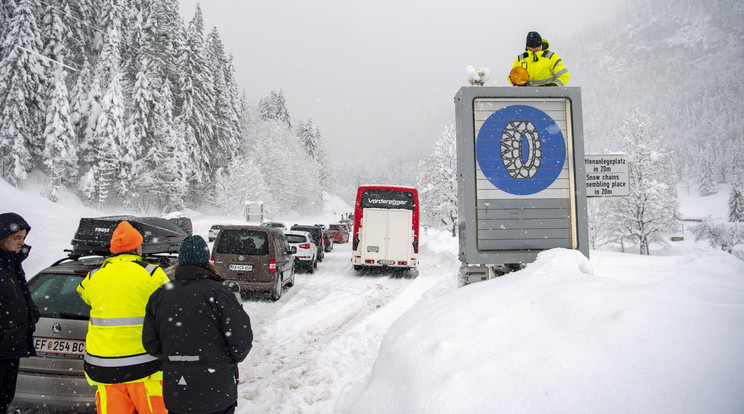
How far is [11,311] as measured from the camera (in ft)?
11.4

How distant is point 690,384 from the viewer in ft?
6.44

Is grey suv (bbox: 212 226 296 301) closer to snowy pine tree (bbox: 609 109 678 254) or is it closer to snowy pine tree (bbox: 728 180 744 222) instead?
snowy pine tree (bbox: 609 109 678 254)

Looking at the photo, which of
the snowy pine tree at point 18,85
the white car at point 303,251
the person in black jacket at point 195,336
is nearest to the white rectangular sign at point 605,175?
the person in black jacket at point 195,336

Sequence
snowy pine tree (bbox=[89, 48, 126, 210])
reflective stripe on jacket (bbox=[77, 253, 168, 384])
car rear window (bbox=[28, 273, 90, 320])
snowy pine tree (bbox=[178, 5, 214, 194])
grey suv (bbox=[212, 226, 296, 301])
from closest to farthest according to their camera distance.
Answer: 1. reflective stripe on jacket (bbox=[77, 253, 168, 384])
2. car rear window (bbox=[28, 273, 90, 320])
3. grey suv (bbox=[212, 226, 296, 301])
4. snowy pine tree (bbox=[89, 48, 126, 210])
5. snowy pine tree (bbox=[178, 5, 214, 194])

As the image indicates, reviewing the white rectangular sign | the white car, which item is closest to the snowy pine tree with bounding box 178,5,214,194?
the white car

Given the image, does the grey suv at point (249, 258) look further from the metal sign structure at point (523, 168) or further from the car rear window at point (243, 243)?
the metal sign structure at point (523, 168)

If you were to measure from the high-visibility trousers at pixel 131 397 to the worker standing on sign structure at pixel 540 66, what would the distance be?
5.46 meters

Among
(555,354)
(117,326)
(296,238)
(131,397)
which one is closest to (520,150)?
(555,354)

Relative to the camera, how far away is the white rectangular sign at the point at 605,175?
5.86 m

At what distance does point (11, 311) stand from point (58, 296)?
129 cm

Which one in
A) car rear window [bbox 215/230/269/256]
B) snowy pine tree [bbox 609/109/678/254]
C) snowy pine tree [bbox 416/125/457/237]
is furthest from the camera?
snowy pine tree [bbox 416/125/457/237]

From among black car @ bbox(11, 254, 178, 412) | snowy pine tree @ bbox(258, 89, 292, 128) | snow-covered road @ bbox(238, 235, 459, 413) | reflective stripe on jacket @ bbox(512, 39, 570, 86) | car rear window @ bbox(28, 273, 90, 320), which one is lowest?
snow-covered road @ bbox(238, 235, 459, 413)

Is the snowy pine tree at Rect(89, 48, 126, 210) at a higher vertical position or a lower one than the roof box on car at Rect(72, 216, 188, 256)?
higher

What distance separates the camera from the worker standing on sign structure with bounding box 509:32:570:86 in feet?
18.7
